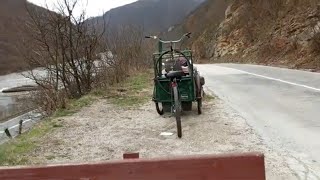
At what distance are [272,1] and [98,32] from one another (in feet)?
81.3

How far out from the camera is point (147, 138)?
289 inches

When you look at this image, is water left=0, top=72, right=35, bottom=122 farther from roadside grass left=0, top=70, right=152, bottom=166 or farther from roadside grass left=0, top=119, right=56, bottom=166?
roadside grass left=0, top=119, right=56, bottom=166

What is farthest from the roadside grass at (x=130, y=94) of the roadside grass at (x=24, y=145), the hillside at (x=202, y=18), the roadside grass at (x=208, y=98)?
the hillside at (x=202, y=18)

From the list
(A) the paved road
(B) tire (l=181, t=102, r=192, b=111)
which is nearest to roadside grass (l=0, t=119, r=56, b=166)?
(B) tire (l=181, t=102, r=192, b=111)

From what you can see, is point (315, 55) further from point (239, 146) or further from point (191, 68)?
point (239, 146)

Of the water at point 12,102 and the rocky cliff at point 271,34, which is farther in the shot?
the water at point 12,102

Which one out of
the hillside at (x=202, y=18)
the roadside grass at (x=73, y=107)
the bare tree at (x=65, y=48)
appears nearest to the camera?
the roadside grass at (x=73, y=107)

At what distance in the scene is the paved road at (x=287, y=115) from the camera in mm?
5678

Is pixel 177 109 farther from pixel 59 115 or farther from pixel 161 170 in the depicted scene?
pixel 161 170

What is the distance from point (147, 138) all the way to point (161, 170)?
4392mm

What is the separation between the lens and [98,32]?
709 inches

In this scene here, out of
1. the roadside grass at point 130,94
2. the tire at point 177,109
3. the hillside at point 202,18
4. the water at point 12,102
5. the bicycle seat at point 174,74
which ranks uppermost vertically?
the hillside at point 202,18

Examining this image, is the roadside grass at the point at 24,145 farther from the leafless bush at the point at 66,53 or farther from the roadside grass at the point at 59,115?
the leafless bush at the point at 66,53

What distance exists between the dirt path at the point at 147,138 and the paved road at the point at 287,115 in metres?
0.22
